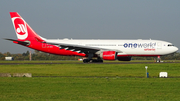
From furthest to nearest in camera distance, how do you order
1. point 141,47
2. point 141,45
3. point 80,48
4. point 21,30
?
point 21,30
point 141,45
point 141,47
point 80,48

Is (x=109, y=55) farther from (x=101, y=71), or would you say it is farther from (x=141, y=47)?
(x=101, y=71)

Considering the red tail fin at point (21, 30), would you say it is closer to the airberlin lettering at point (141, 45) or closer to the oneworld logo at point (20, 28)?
the oneworld logo at point (20, 28)

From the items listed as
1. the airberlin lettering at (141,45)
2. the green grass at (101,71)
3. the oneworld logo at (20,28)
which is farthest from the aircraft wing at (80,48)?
the green grass at (101,71)

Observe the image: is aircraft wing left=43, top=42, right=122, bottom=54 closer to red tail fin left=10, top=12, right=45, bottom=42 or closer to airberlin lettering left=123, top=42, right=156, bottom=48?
airberlin lettering left=123, top=42, right=156, bottom=48

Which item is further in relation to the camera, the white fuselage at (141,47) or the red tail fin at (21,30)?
the red tail fin at (21,30)

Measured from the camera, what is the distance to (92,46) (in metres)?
53.6

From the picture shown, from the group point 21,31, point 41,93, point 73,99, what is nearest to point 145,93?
point 73,99

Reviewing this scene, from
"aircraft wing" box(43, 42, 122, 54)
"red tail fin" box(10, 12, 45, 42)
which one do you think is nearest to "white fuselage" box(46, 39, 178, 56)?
"aircraft wing" box(43, 42, 122, 54)

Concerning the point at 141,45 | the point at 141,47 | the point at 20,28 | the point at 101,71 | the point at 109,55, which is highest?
the point at 20,28

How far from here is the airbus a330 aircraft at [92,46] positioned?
50906mm

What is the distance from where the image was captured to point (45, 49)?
55.4 m

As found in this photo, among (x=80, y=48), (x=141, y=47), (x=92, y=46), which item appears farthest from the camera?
(x=92, y=46)

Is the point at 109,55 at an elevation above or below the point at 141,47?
below

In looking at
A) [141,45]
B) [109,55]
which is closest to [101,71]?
[109,55]
